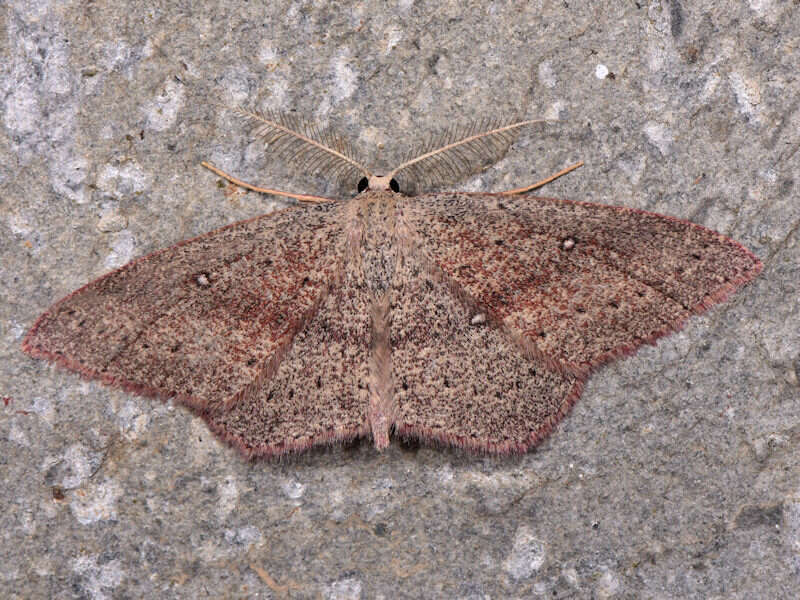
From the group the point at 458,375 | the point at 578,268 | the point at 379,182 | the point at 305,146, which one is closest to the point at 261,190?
the point at 305,146

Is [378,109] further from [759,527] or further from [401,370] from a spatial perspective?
[759,527]

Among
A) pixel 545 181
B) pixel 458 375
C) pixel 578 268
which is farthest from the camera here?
pixel 545 181

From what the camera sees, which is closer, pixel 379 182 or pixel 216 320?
pixel 216 320

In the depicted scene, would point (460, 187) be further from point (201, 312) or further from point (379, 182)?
point (201, 312)

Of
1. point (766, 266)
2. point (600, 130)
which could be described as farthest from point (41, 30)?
point (766, 266)

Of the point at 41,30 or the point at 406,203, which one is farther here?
the point at 41,30

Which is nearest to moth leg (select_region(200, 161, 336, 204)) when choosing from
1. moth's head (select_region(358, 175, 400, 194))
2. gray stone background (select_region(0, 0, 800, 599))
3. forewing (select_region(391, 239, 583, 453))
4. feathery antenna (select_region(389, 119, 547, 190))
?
gray stone background (select_region(0, 0, 800, 599))
